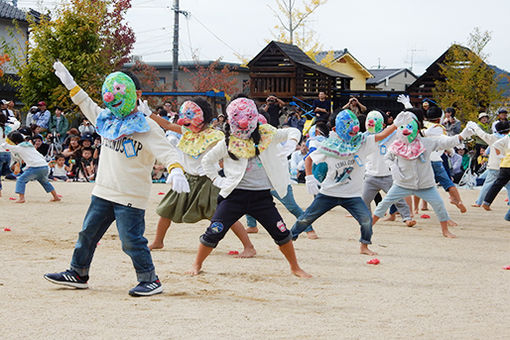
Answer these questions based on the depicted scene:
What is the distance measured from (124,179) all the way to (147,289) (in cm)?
95

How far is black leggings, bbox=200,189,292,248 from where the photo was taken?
6.39 metres

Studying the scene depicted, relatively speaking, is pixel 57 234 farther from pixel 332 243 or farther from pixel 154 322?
pixel 154 322

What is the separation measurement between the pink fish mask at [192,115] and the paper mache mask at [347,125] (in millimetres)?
1609

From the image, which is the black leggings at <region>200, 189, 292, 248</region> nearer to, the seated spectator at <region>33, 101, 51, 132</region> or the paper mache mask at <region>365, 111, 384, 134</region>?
the paper mache mask at <region>365, 111, 384, 134</region>

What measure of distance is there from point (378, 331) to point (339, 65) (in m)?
41.7

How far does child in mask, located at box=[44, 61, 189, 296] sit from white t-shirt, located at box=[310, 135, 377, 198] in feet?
8.83

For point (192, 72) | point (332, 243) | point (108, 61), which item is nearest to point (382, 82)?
point (192, 72)

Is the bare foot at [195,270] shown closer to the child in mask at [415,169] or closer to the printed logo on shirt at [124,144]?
the printed logo on shirt at [124,144]

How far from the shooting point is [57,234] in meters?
9.09

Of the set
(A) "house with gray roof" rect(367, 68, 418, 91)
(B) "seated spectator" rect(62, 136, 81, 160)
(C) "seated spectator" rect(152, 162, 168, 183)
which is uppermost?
(A) "house with gray roof" rect(367, 68, 418, 91)

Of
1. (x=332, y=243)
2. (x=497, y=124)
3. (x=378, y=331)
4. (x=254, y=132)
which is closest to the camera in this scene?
(x=378, y=331)

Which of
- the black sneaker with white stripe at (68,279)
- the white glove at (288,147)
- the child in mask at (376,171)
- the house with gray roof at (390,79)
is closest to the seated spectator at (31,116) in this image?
the child in mask at (376,171)

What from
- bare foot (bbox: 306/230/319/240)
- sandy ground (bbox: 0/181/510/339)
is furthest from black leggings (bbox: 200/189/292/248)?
bare foot (bbox: 306/230/319/240)

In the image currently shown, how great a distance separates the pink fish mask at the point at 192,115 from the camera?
781 cm
